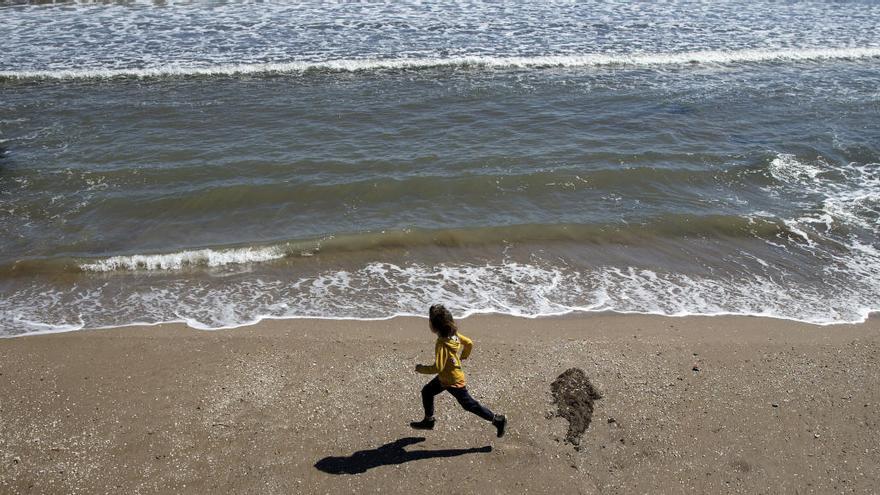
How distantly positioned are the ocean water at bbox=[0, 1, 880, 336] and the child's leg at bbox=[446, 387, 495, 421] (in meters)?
2.77

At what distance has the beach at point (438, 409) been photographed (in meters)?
6.26

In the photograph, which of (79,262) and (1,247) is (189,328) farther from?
(1,247)

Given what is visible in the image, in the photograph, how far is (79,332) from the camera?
333 inches

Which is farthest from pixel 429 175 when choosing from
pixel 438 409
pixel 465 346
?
pixel 465 346

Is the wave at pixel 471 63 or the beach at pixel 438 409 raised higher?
the wave at pixel 471 63

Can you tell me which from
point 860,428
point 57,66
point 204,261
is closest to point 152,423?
point 204,261

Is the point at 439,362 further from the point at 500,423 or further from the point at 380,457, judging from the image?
the point at 380,457

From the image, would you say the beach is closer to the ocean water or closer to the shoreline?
the shoreline

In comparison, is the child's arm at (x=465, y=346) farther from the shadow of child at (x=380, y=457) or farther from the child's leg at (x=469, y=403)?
the shadow of child at (x=380, y=457)

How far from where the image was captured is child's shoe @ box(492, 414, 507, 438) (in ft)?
21.4

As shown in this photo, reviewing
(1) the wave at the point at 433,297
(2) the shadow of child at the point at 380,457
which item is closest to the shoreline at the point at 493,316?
(1) the wave at the point at 433,297

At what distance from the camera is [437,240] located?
10938mm

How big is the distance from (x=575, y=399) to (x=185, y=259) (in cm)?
641

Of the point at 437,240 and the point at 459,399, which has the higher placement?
the point at 459,399
